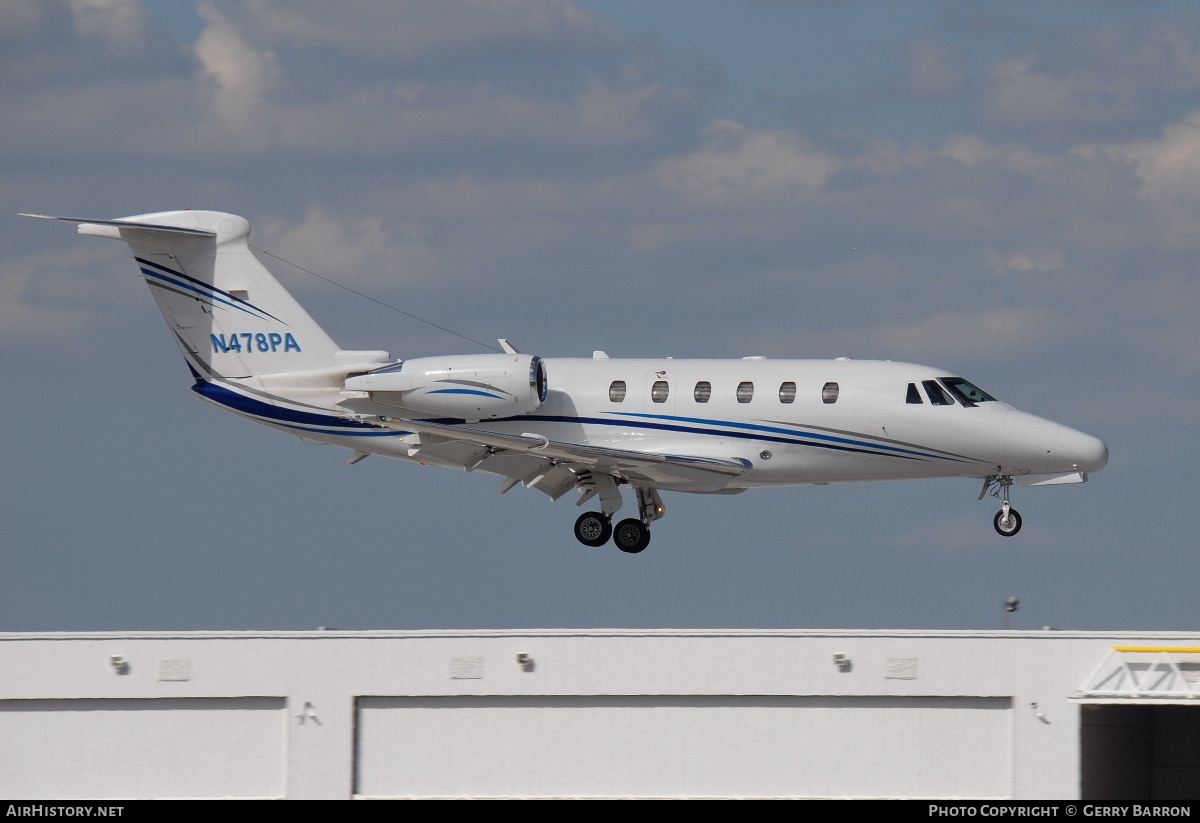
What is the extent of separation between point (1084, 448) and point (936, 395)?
2.81 meters

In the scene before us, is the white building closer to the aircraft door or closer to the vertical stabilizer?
the aircraft door

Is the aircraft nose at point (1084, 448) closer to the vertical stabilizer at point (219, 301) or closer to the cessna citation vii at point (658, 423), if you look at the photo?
the cessna citation vii at point (658, 423)

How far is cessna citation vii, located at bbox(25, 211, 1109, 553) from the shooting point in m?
29.7

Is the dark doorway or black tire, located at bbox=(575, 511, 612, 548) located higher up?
black tire, located at bbox=(575, 511, 612, 548)

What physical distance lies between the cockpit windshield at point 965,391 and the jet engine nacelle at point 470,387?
7.63 meters

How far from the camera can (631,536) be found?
104ft

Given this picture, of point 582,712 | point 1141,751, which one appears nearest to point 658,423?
point 582,712

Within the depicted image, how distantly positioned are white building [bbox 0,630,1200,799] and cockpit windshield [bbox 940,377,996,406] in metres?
6.60

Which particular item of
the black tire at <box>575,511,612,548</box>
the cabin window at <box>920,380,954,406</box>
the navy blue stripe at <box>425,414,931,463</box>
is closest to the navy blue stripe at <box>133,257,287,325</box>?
the navy blue stripe at <box>425,414,931,463</box>
